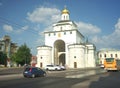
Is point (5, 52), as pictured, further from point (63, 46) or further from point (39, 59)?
point (63, 46)

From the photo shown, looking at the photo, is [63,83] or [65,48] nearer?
[63,83]

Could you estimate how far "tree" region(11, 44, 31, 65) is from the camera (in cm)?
8138

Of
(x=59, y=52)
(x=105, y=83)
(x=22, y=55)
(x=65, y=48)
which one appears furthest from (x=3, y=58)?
(x=105, y=83)

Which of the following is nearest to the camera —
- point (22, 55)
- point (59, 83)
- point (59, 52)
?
point (59, 83)

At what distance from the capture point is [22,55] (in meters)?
81.4

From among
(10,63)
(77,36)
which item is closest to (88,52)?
(77,36)

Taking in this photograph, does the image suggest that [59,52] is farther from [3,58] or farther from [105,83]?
[105,83]

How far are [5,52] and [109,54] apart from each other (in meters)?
73.0

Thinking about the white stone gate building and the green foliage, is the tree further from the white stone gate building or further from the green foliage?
the white stone gate building

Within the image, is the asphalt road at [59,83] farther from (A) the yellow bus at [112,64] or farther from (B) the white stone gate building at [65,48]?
(B) the white stone gate building at [65,48]

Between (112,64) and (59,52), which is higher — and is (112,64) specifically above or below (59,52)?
below

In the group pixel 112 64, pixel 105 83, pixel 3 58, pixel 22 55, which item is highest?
pixel 22 55

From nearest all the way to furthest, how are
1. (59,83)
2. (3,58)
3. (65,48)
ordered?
(59,83)
(3,58)
(65,48)

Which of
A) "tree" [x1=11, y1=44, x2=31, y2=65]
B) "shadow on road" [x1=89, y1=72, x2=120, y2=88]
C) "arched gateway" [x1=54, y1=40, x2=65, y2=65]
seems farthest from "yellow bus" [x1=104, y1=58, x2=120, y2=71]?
"tree" [x1=11, y1=44, x2=31, y2=65]
